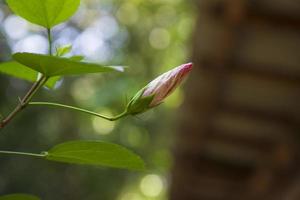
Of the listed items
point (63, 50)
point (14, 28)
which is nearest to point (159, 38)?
point (14, 28)

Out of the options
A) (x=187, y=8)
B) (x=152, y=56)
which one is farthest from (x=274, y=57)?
(x=187, y=8)

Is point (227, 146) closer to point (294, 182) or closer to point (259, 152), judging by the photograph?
point (259, 152)

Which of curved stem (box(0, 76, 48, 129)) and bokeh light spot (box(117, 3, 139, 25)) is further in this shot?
bokeh light spot (box(117, 3, 139, 25))

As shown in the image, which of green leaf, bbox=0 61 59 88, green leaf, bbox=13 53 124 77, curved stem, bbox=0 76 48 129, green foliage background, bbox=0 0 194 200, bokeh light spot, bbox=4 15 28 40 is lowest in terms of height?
green foliage background, bbox=0 0 194 200

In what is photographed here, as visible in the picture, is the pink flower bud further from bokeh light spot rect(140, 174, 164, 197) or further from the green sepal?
bokeh light spot rect(140, 174, 164, 197)

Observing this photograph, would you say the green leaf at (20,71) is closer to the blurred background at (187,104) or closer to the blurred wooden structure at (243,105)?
the blurred background at (187,104)

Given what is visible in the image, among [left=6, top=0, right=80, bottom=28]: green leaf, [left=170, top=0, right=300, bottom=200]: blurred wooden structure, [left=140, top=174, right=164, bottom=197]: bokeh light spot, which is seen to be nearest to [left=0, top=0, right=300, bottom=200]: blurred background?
[left=170, top=0, right=300, bottom=200]: blurred wooden structure
